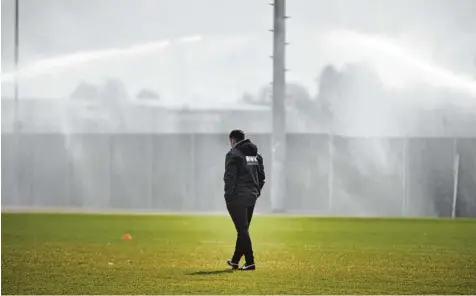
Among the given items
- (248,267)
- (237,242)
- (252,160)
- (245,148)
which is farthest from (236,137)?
(248,267)

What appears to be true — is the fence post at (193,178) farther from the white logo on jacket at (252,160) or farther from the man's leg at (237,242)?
the white logo on jacket at (252,160)

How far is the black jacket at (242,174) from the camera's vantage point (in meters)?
9.25

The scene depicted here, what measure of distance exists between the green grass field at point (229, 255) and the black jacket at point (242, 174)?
0.65 meters

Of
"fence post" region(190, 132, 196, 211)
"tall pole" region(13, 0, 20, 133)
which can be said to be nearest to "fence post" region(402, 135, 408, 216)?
"fence post" region(190, 132, 196, 211)

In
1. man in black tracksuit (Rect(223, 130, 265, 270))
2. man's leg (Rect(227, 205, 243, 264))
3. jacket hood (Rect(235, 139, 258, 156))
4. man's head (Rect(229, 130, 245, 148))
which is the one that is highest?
man's head (Rect(229, 130, 245, 148))

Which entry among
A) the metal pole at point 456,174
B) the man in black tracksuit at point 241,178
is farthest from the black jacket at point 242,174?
the metal pole at point 456,174

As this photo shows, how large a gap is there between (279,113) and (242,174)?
26.6 feet

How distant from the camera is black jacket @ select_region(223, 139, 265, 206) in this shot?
9250 mm

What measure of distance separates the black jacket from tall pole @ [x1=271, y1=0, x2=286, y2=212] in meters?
7.55

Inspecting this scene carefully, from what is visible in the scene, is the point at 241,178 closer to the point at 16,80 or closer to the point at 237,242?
the point at 237,242

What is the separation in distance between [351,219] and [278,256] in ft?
21.8

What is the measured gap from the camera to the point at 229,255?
11.4m

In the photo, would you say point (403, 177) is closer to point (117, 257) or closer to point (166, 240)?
point (166, 240)

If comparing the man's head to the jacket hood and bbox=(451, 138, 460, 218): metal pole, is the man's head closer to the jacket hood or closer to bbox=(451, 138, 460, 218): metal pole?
the jacket hood
